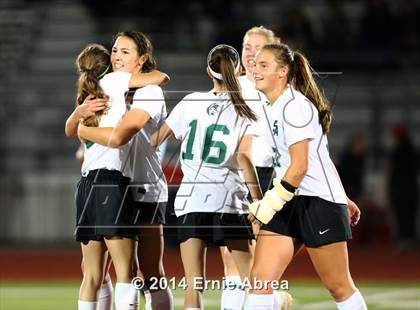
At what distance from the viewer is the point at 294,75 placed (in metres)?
6.49

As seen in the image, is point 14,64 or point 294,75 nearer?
point 294,75

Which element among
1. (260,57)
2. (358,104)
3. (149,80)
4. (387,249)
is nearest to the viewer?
(260,57)

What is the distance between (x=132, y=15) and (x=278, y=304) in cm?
1299

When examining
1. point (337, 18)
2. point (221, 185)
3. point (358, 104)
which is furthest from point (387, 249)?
point (221, 185)

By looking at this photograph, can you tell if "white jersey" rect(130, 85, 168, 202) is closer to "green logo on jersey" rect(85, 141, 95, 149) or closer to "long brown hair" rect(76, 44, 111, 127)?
"green logo on jersey" rect(85, 141, 95, 149)

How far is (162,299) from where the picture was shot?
709 cm

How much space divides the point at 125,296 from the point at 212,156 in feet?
3.64

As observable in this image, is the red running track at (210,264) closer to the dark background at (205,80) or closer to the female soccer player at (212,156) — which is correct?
the dark background at (205,80)

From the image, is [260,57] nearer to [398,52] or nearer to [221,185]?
[221,185]

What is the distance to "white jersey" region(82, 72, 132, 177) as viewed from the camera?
6.80m

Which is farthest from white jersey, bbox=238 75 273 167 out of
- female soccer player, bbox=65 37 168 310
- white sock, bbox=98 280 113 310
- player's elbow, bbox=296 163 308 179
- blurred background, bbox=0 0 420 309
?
blurred background, bbox=0 0 420 309

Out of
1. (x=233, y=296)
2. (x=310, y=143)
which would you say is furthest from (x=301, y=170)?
(x=233, y=296)

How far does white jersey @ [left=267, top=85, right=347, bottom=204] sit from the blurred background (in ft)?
29.2

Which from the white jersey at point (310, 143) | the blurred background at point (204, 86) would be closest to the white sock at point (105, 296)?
the white jersey at point (310, 143)
